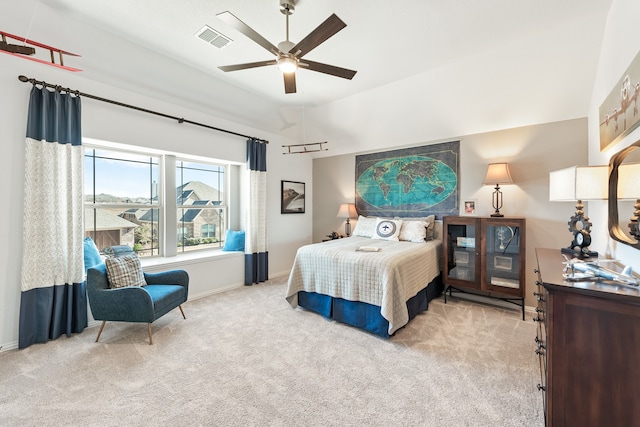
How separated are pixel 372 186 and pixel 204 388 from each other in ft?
13.0

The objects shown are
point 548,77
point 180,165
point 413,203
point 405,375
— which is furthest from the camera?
point 413,203

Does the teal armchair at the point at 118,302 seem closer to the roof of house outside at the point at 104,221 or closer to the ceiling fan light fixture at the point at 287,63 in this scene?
the roof of house outside at the point at 104,221

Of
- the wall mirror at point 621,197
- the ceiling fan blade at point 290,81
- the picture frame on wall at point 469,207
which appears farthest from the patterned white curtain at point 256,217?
the wall mirror at point 621,197

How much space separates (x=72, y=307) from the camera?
2.71 m

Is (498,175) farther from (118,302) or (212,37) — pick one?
(118,302)

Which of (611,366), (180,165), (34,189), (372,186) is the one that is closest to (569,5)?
(611,366)

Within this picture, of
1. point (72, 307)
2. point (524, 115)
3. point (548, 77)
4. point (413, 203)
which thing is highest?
point (548, 77)

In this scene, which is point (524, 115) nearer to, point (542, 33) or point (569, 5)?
point (542, 33)

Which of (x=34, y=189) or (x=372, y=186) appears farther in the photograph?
(x=372, y=186)

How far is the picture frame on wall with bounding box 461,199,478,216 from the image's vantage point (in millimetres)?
3934

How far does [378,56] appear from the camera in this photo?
2.98 metres

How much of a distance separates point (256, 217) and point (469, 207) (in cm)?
336

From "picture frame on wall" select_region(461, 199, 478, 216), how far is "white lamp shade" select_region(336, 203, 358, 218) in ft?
5.90

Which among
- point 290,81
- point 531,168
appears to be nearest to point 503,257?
point 531,168
